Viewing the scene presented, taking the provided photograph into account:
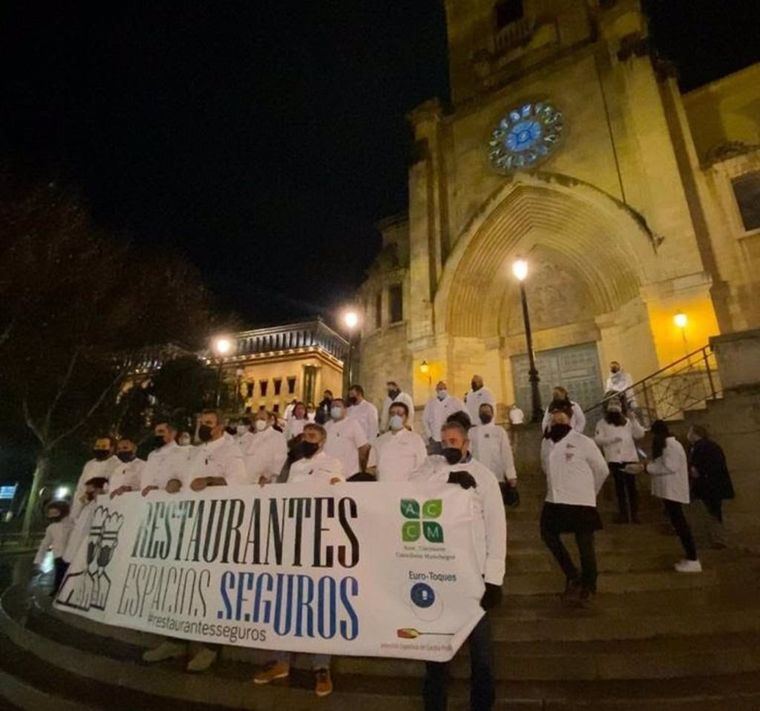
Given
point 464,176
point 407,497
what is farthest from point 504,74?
point 407,497

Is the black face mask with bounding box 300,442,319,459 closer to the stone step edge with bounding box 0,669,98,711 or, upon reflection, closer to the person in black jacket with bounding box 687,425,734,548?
the stone step edge with bounding box 0,669,98,711

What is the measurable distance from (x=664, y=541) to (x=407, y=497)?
4389 millimetres

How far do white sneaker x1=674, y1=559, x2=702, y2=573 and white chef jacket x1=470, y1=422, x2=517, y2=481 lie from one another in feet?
7.48

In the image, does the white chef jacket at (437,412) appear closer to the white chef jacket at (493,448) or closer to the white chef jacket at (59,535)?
the white chef jacket at (493,448)

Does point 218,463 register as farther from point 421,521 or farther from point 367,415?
point 367,415

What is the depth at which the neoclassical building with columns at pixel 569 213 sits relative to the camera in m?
12.6

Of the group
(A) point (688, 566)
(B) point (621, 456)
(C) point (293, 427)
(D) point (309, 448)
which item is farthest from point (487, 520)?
(C) point (293, 427)

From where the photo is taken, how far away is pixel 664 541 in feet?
19.2

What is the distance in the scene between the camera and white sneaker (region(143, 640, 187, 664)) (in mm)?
4090

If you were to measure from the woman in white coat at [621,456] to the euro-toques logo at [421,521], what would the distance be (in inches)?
175

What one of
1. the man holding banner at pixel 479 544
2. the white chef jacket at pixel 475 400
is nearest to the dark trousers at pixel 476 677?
the man holding banner at pixel 479 544

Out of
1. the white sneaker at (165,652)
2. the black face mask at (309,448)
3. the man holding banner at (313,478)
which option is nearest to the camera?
the man holding banner at (313,478)

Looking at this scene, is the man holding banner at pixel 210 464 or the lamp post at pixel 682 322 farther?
the lamp post at pixel 682 322

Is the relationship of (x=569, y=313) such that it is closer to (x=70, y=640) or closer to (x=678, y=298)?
(x=678, y=298)
